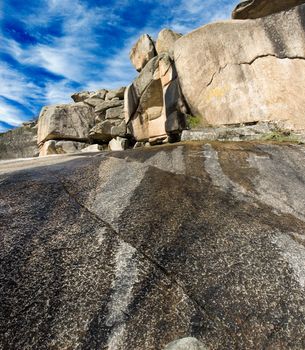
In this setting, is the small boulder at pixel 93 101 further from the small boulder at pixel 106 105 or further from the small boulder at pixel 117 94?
the small boulder at pixel 117 94

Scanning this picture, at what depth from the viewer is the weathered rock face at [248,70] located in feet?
32.0

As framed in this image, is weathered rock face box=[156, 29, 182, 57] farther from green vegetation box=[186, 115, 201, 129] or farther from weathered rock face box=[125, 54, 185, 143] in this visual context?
green vegetation box=[186, 115, 201, 129]

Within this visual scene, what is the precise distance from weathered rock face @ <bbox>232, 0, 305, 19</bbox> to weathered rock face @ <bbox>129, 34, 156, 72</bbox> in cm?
781

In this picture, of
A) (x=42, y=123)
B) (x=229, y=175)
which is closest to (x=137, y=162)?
(x=229, y=175)

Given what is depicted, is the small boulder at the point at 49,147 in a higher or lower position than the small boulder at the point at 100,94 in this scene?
lower

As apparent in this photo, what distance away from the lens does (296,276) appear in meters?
3.47

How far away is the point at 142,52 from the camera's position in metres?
20.1

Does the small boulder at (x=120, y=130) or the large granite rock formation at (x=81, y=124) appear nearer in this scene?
the small boulder at (x=120, y=130)

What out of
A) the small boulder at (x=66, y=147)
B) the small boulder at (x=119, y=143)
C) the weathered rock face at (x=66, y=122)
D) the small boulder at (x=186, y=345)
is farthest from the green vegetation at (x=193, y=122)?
the weathered rock face at (x=66, y=122)

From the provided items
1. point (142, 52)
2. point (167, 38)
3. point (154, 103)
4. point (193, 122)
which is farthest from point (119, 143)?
point (193, 122)

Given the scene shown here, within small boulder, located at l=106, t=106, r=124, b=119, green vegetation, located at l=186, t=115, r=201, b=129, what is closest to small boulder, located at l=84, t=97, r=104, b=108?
small boulder, located at l=106, t=106, r=124, b=119

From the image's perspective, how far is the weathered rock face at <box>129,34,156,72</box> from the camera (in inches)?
771

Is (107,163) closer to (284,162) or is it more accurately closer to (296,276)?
(284,162)

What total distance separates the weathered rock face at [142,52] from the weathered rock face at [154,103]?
4.30ft
